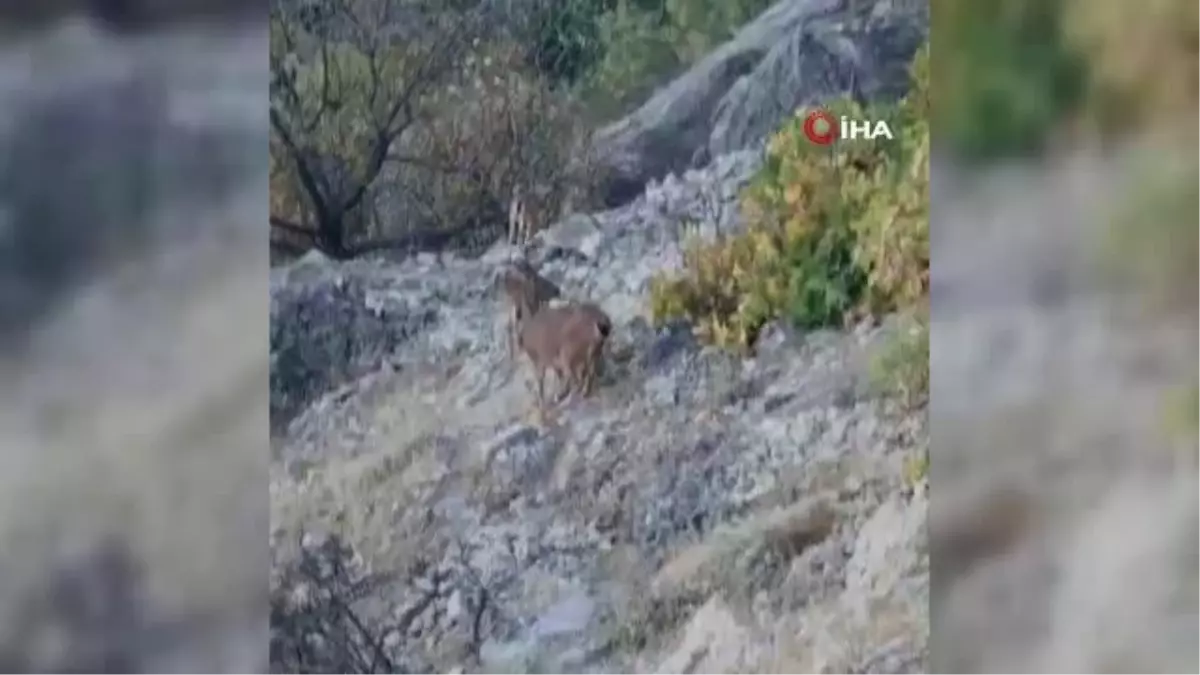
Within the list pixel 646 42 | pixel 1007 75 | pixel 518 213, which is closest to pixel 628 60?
pixel 646 42

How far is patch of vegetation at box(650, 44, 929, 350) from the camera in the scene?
1158mm

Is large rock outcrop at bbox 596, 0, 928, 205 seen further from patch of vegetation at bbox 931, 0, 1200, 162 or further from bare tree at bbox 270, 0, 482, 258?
bare tree at bbox 270, 0, 482, 258

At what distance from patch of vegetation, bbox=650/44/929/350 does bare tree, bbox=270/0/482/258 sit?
239 millimetres

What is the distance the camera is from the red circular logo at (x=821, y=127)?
116 centimetres

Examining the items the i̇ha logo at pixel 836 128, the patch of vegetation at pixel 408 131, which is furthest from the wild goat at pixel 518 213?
the i̇ha logo at pixel 836 128

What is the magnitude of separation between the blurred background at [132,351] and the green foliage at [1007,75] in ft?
1.83

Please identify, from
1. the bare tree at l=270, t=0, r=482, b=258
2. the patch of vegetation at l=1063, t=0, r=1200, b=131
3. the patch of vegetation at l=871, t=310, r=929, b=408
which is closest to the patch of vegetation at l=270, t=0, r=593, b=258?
the bare tree at l=270, t=0, r=482, b=258

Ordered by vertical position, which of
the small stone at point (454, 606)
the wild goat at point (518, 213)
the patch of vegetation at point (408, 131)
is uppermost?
the patch of vegetation at point (408, 131)

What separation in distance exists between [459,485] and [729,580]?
0.23m

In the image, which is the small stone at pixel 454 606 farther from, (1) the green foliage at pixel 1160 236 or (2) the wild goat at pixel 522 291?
(1) the green foliage at pixel 1160 236

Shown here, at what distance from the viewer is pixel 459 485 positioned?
3.77 feet

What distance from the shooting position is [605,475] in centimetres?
115

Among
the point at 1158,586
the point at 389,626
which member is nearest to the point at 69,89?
the point at 389,626

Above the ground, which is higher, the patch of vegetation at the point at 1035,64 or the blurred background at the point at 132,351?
the patch of vegetation at the point at 1035,64
